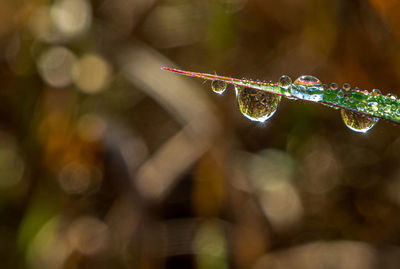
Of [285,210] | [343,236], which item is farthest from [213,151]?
[343,236]

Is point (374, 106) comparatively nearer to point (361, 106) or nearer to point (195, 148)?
point (361, 106)

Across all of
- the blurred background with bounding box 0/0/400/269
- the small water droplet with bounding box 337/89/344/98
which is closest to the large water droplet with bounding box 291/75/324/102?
the small water droplet with bounding box 337/89/344/98

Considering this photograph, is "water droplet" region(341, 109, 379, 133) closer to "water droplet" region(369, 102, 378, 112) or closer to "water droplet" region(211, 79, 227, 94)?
"water droplet" region(369, 102, 378, 112)

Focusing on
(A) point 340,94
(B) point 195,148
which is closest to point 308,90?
(A) point 340,94

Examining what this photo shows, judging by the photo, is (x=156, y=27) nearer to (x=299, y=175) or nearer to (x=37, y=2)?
(x=37, y=2)

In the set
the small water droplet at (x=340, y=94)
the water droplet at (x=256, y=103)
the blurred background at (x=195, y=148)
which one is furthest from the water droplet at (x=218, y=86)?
the blurred background at (x=195, y=148)
